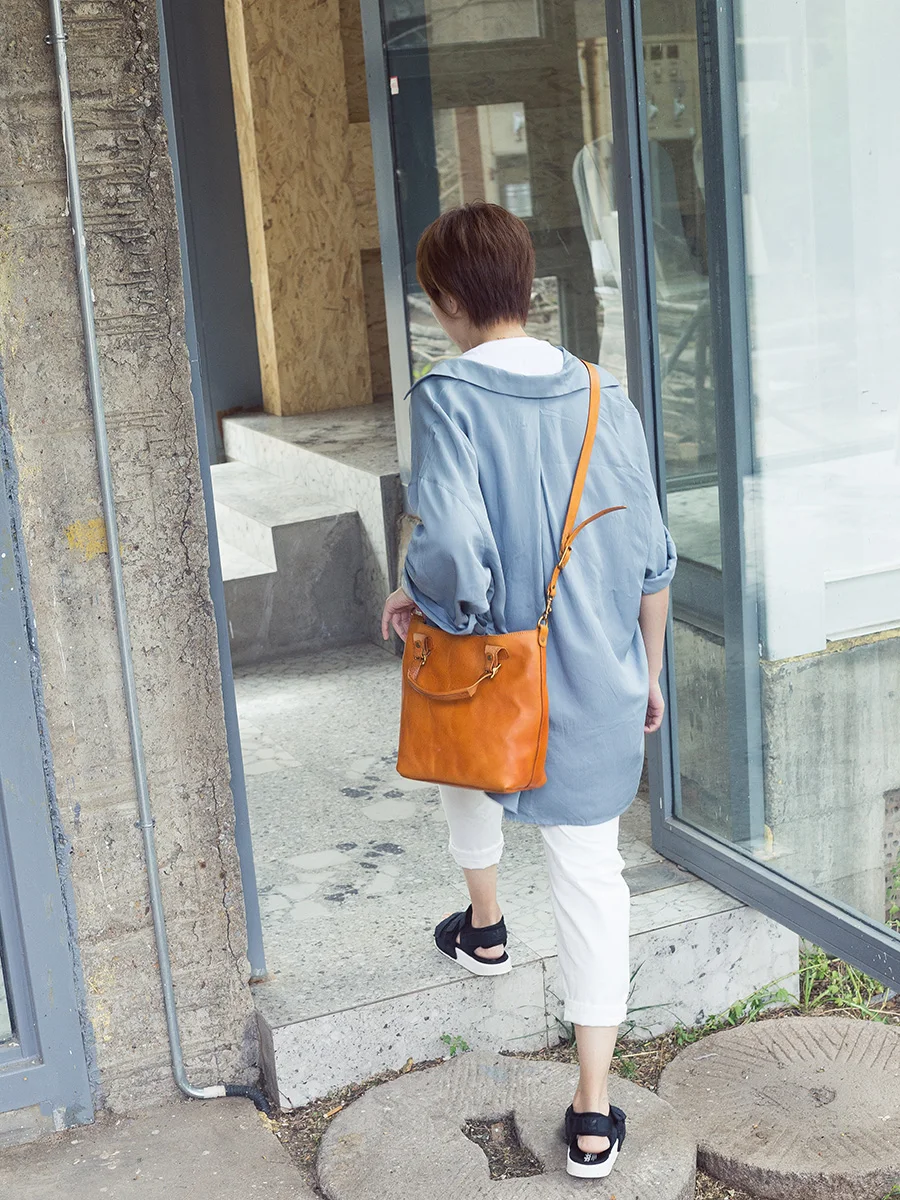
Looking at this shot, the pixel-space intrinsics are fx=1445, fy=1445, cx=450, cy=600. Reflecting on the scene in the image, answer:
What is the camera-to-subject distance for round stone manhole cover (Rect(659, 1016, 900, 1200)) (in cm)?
251

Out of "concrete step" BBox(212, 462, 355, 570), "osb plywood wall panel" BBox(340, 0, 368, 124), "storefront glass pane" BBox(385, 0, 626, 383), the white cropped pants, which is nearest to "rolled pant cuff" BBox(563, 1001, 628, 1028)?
the white cropped pants

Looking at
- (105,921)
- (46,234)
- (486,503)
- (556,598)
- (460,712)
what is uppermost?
(46,234)

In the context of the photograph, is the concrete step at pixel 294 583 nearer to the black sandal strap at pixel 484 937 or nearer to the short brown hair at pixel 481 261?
the black sandal strap at pixel 484 937

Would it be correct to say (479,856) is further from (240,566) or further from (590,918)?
(240,566)

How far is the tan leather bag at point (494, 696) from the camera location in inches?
87.4

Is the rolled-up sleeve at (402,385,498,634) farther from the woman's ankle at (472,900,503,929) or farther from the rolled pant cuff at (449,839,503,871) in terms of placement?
the woman's ankle at (472,900,503,929)

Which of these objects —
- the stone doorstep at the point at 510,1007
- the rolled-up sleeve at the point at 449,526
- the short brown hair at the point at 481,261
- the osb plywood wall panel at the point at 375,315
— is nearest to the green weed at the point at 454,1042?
the stone doorstep at the point at 510,1007

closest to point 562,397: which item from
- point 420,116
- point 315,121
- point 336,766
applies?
point 336,766

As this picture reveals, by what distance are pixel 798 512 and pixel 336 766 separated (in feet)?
5.53

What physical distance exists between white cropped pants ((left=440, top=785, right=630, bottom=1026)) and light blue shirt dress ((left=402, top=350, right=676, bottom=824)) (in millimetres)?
59

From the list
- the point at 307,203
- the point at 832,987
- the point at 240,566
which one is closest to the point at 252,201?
the point at 307,203

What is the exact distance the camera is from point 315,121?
636cm

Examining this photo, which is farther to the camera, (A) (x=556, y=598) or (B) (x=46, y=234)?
(B) (x=46, y=234)

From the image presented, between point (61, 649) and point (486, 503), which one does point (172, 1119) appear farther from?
point (486, 503)
